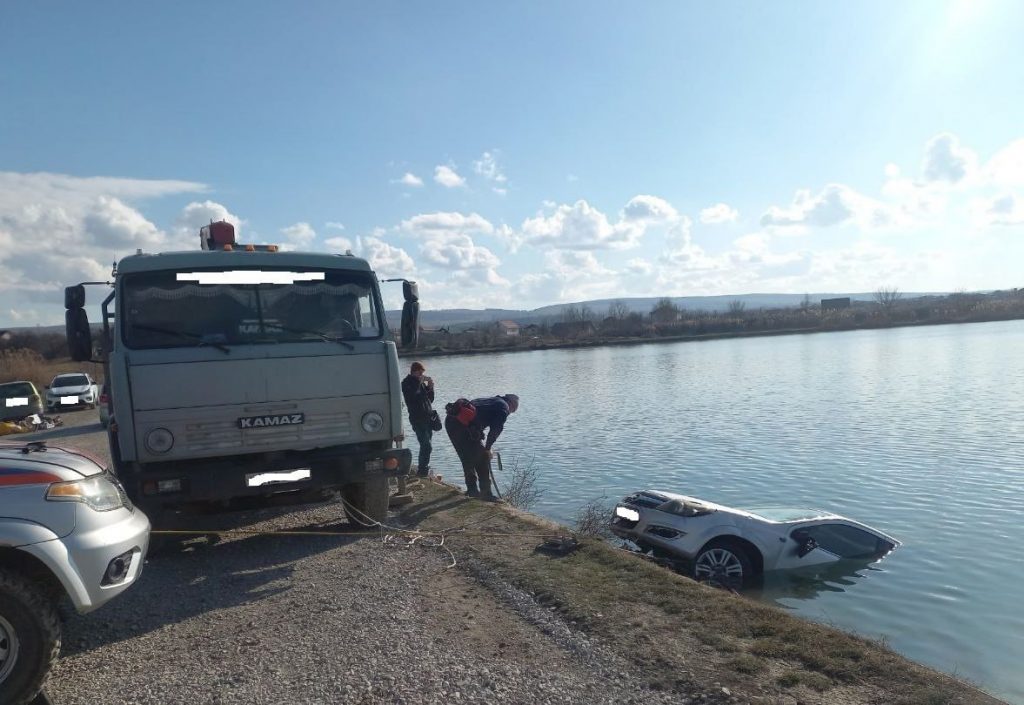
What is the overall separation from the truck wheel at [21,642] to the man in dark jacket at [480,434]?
7.55 metres

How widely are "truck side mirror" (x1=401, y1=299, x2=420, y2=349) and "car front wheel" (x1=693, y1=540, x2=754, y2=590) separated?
386cm

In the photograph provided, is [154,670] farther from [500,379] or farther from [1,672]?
[500,379]

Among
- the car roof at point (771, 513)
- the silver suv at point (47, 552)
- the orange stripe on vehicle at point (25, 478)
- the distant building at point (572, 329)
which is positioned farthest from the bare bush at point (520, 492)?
the distant building at point (572, 329)

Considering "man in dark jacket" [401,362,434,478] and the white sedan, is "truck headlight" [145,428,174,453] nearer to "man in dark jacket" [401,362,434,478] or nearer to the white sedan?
"man in dark jacket" [401,362,434,478]

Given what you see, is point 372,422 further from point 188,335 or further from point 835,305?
point 835,305

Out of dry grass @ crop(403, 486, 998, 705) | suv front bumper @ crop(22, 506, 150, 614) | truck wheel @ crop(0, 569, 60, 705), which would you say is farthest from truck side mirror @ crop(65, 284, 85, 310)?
dry grass @ crop(403, 486, 998, 705)

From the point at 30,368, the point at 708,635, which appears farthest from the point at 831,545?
the point at 30,368

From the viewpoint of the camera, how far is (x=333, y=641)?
5551 millimetres

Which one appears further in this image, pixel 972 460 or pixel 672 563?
pixel 972 460

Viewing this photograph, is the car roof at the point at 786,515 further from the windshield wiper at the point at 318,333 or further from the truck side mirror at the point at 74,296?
the truck side mirror at the point at 74,296

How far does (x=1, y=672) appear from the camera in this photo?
4363mm

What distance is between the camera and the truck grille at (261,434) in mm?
7320

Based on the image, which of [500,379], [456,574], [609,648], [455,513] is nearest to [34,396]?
[500,379]

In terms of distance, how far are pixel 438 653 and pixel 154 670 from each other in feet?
5.82
